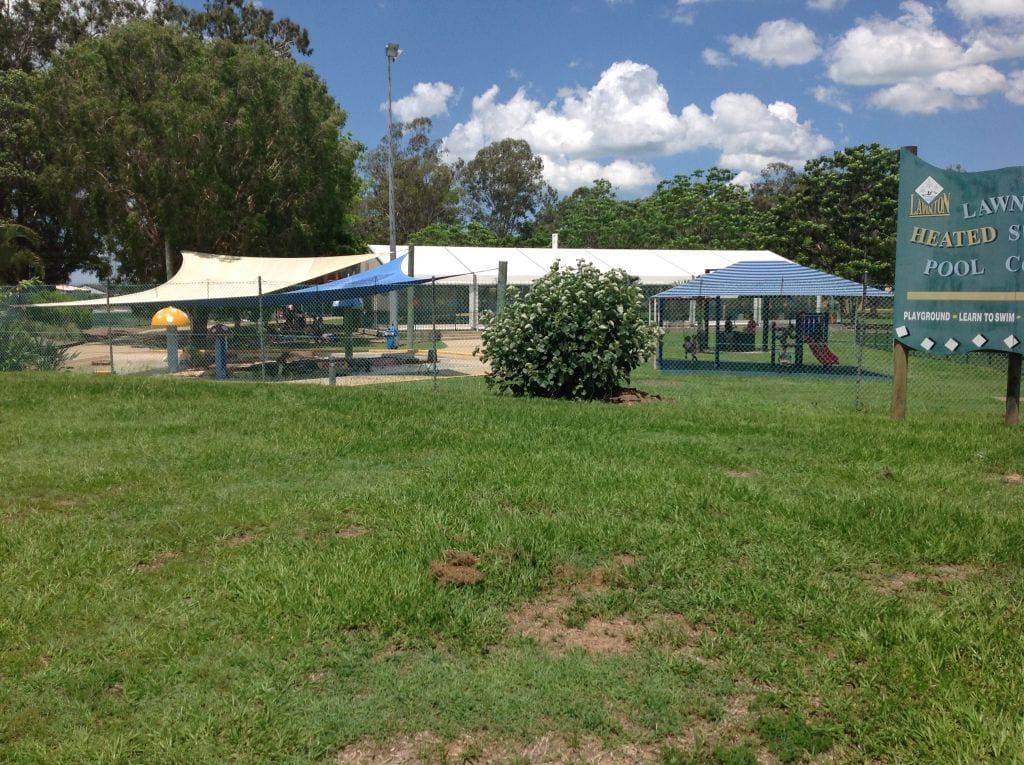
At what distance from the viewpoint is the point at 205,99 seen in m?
27.3

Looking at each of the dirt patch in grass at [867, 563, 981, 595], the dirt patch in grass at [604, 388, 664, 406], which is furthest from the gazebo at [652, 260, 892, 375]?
the dirt patch in grass at [867, 563, 981, 595]

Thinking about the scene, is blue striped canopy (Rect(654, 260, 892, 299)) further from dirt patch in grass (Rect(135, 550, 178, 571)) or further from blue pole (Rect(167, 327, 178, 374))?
dirt patch in grass (Rect(135, 550, 178, 571))

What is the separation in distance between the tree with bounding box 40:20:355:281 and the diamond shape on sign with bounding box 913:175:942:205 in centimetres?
2341

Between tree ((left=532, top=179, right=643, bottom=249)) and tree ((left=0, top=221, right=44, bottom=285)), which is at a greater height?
tree ((left=532, top=179, right=643, bottom=249))

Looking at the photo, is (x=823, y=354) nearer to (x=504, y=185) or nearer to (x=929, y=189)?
(x=929, y=189)

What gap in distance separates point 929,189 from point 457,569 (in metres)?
8.03

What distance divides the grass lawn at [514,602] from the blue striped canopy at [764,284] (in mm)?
14402

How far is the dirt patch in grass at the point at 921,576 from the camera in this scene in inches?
173

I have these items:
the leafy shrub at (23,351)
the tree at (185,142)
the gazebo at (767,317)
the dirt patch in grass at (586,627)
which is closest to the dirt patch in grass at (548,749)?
the dirt patch in grass at (586,627)

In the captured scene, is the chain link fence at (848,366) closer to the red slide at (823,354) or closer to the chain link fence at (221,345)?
the red slide at (823,354)

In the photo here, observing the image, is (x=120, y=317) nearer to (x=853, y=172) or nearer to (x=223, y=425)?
(x=223, y=425)

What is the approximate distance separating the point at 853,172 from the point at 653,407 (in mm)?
37377

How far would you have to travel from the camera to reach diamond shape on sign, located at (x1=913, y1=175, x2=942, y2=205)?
9.66 m

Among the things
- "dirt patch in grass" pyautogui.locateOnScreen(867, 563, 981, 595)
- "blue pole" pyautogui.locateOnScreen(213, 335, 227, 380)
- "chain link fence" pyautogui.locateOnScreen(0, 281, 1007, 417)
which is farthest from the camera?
"blue pole" pyautogui.locateOnScreen(213, 335, 227, 380)
